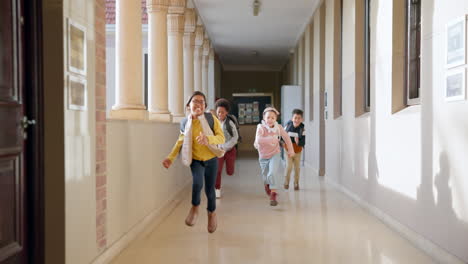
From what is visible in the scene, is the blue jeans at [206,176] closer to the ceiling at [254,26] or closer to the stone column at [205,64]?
the ceiling at [254,26]

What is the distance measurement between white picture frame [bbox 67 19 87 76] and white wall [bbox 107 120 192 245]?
0.71 m

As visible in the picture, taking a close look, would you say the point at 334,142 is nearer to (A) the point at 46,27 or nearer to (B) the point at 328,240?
(B) the point at 328,240

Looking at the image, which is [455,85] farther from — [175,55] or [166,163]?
[175,55]

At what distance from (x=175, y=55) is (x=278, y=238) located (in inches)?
211

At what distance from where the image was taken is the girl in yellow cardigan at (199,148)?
5.01 metres

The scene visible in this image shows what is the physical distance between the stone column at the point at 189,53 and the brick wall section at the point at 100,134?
283 inches

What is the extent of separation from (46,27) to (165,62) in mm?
4590

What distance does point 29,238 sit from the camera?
2.93 metres

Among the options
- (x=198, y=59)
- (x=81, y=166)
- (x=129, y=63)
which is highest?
(x=198, y=59)

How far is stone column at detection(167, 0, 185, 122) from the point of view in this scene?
934 centimetres

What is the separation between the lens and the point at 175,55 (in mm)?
9359

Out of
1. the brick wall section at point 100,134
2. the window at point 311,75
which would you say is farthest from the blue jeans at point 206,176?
the window at point 311,75

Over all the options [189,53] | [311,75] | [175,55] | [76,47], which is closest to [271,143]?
[175,55]

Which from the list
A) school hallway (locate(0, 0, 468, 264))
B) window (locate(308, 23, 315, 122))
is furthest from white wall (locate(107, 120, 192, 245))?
window (locate(308, 23, 315, 122))
